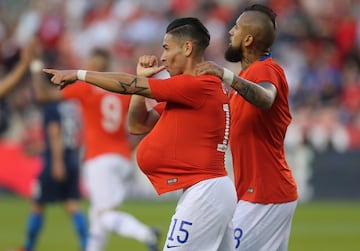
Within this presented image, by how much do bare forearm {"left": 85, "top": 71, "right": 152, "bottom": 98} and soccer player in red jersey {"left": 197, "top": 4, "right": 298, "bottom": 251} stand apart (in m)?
1.06

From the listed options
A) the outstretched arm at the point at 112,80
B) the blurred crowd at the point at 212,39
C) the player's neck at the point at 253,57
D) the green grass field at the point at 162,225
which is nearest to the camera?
the outstretched arm at the point at 112,80

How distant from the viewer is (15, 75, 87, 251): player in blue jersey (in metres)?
13.5

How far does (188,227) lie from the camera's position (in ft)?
24.3

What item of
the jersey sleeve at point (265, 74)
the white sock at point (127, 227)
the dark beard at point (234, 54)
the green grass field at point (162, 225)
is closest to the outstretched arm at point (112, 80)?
the jersey sleeve at point (265, 74)

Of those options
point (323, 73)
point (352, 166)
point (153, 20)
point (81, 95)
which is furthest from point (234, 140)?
point (153, 20)

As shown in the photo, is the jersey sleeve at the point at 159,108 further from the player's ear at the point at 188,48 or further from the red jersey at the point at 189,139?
the player's ear at the point at 188,48

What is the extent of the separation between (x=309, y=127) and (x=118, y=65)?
4.84m

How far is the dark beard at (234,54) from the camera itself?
321 inches

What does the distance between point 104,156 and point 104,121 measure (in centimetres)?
44

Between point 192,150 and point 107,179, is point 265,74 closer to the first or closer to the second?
point 192,150

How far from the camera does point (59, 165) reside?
13.6 m

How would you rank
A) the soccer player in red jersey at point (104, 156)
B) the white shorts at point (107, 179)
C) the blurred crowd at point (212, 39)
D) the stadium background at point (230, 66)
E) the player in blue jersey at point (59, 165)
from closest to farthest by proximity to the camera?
the soccer player in red jersey at point (104, 156), the white shorts at point (107, 179), the player in blue jersey at point (59, 165), the stadium background at point (230, 66), the blurred crowd at point (212, 39)

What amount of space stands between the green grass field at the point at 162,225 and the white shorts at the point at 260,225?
5651 millimetres

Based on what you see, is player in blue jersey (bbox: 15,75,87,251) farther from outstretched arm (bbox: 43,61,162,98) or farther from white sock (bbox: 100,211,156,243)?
outstretched arm (bbox: 43,61,162,98)
